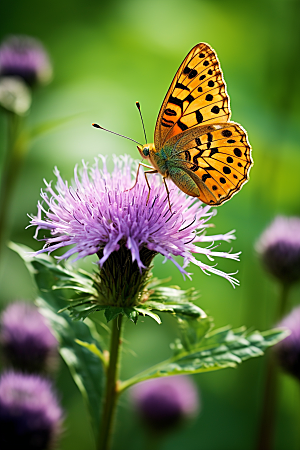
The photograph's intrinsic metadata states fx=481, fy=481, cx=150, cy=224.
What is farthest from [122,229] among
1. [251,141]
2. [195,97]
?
[251,141]

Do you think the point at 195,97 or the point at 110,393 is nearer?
the point at 110,393

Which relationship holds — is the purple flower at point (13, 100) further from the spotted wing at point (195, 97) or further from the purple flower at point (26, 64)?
the spotted wing at point (195, 97)

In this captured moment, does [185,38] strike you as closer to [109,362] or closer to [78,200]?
[78,200]

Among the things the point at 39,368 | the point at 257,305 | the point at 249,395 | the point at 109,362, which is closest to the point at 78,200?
the point at 109,362

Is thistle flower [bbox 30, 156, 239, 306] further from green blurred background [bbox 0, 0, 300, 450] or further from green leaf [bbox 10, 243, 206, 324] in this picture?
green blurred background [bbox 0, 0, 300, 450]

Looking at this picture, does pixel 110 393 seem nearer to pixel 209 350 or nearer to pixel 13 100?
pixel 209 350

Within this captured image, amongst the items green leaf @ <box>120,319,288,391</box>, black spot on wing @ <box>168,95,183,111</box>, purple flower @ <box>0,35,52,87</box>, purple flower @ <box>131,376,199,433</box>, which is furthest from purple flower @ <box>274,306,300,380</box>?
purple flower @ <box>0,35,52,87</box>
